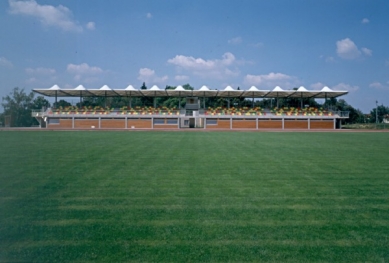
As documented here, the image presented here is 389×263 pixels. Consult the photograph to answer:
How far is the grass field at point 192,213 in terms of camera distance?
150 inches

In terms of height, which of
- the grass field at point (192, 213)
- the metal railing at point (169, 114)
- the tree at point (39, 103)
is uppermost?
the tree at point (39, 103)

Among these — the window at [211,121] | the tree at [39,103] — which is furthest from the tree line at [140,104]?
the window at [211,121]

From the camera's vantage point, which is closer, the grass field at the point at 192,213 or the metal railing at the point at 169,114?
the grass field at the point at 192,213

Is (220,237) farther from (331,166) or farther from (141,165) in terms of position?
(331,166)

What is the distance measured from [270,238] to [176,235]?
1269mm

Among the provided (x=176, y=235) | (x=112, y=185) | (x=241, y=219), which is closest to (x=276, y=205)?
(x=241, y=219)

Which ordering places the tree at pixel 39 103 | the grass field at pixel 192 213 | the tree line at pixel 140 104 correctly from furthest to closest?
the tree at pixel 39 103
the tree line at pixel 140 104
the grass field at pixel 192 213


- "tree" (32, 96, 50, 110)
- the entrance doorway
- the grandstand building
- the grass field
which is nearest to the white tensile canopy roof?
the grandstand building

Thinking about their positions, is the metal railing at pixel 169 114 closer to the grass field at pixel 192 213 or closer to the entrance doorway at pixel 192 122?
the entrance doorway at pixel 192 122

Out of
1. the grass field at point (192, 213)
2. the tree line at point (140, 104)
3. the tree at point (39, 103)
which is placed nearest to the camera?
the grass field at point (192, 213)

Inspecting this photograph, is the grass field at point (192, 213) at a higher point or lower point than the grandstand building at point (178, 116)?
lower

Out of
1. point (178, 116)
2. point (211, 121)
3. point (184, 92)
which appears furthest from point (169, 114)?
point (211, 121)

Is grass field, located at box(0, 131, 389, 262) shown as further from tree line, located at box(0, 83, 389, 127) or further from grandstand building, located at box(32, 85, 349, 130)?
grandstand building, located at box(32, 85, 349, 130)

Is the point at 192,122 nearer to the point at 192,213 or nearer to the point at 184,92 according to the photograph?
the point at 184,92
